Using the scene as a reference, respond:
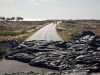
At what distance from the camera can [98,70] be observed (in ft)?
109

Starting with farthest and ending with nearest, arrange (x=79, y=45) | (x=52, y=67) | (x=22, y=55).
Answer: (x=79, y=45)
(x=22, y=55)
(x=52, y=67)

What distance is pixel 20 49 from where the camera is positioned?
49188 mm

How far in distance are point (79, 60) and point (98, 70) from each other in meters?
4.66

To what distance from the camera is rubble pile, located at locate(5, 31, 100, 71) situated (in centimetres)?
3575

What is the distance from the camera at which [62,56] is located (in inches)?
1583

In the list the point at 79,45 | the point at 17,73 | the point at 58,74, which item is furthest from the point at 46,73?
the point at 79,45

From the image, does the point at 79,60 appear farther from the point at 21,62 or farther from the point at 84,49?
the point at 21,62

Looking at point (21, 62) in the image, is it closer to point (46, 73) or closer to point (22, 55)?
point (22, 55)

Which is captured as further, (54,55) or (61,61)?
(54,55)

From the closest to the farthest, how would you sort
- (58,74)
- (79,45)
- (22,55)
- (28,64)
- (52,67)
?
(58,74) < (52,67) < (28,64) < (22,55) < (79,45)

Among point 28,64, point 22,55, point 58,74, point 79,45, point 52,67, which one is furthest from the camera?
point 79,45

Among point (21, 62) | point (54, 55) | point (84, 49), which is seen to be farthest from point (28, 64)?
point (84, 49)

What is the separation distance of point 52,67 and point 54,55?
5.16m

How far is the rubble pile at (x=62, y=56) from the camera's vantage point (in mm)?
35750
